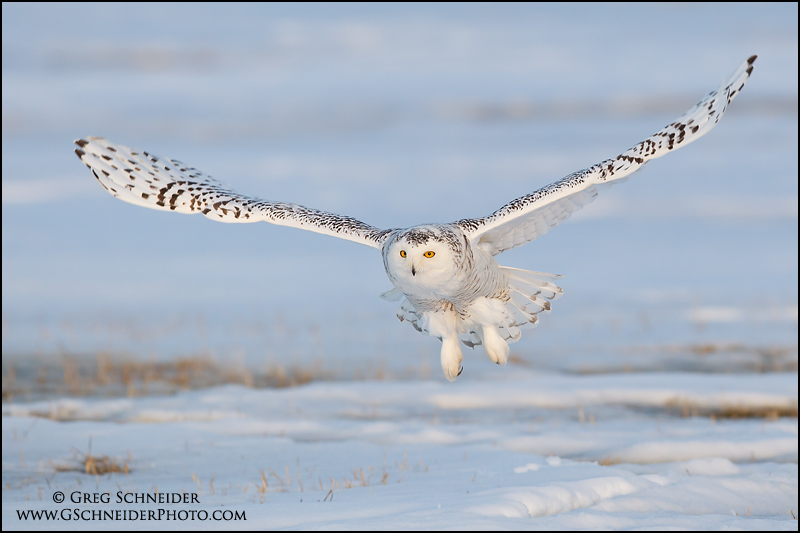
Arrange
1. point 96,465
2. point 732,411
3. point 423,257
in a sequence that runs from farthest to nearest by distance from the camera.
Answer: point 732,411 → point 96,465 → point 423,257

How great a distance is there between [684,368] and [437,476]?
32.4ft

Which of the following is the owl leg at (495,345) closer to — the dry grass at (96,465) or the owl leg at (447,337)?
the owl leg at (447,337)

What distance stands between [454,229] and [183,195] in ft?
10.6

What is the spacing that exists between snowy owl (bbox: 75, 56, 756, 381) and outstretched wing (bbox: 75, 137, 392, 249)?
1cm

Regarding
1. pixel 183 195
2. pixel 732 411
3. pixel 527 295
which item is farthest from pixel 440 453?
pixel 732 411

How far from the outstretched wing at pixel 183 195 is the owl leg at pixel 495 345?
1.42 m

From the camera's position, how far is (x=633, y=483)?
9.18 metres

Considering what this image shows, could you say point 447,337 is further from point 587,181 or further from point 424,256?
point 587,181

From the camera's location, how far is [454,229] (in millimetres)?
8625

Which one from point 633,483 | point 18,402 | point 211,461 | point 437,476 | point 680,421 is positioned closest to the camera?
point 633,483

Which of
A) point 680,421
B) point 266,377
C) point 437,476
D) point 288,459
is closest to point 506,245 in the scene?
point 437,476

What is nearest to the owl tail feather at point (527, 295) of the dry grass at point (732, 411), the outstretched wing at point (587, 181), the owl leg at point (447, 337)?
the outstretched wing at point (587, 181)

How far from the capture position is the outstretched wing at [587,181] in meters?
8.99

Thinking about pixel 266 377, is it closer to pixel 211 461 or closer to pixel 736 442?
pixel 211 461
